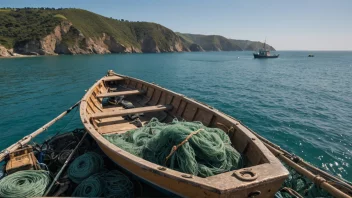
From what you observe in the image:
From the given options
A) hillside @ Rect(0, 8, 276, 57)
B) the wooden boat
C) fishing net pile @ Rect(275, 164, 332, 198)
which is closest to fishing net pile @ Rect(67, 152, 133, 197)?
the wooden boat

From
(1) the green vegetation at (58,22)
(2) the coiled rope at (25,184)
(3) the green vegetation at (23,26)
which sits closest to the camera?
(2) the coiled rope at (25,184)

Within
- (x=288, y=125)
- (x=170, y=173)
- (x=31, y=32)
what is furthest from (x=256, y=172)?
(x=31, y=32)

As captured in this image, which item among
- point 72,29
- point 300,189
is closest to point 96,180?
point 300,189

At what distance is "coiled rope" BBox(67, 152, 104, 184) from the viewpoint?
518cm

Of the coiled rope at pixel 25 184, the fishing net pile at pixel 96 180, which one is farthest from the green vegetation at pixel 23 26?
the fishing net pile at pixel 96 180

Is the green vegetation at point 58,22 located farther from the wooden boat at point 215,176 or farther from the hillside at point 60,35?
the wooden boat at point 215,176

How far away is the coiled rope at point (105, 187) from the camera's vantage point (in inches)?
182

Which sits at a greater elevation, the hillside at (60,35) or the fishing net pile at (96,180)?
the hillside at (60,35)

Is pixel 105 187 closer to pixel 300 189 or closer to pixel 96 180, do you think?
pixel 96 180

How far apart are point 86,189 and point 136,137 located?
1670 mm

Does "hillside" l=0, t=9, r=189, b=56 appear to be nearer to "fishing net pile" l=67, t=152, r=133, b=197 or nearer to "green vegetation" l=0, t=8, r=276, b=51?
"green vegetation" l=0, t=8, r=276, b=51

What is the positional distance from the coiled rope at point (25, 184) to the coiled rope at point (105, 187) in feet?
2.62

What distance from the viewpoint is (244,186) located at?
3059 mm

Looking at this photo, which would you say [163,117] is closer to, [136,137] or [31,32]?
[136,137]
